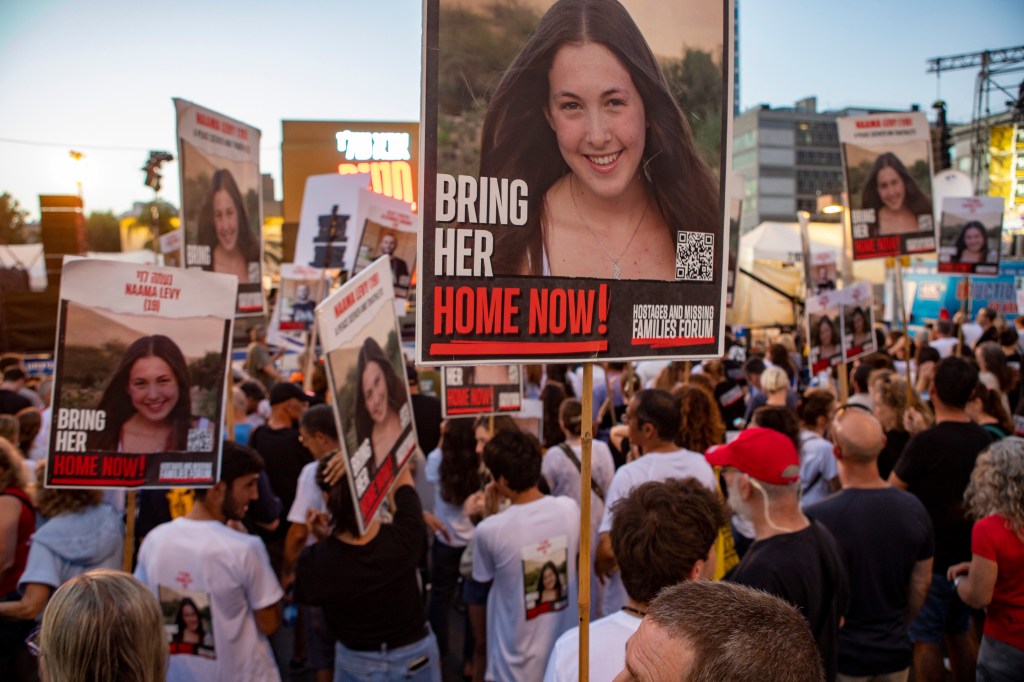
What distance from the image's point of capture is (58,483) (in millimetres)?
3527

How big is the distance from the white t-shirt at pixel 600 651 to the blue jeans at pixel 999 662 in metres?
2.20

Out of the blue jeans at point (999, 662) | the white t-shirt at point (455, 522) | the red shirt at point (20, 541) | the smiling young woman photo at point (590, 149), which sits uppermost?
the smiling young woman photo at point (590, 149)

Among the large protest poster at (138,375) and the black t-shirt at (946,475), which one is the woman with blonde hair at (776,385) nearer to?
the black t-shirt at (946,475)

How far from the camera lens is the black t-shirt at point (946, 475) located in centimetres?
477

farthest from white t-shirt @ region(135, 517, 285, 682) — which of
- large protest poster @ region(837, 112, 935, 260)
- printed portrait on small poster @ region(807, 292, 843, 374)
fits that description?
large protest poster @ region(837, 112, 935, 260)

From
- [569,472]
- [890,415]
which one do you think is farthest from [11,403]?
[890,415]

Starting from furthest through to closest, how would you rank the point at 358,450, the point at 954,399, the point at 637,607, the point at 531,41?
1. the point at 954,399
2. the point at 358,450
3. the point at 637,607
4. the point at 531,41

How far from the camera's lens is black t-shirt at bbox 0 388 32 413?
22.7 feet

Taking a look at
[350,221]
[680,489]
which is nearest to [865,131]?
[350,221]

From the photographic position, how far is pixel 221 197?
5320 mm

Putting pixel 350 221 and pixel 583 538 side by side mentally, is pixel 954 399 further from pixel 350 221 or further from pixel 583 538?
pixel 350 221

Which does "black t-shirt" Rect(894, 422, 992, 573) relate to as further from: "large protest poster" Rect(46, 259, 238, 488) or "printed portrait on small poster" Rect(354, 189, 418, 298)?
"printed portrait on small poster" Rect(354, 189, 418, 298)

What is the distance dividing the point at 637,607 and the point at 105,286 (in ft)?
8.74

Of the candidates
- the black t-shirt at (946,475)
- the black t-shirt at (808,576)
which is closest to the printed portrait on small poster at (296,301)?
the black t-shirt at (946,475)
